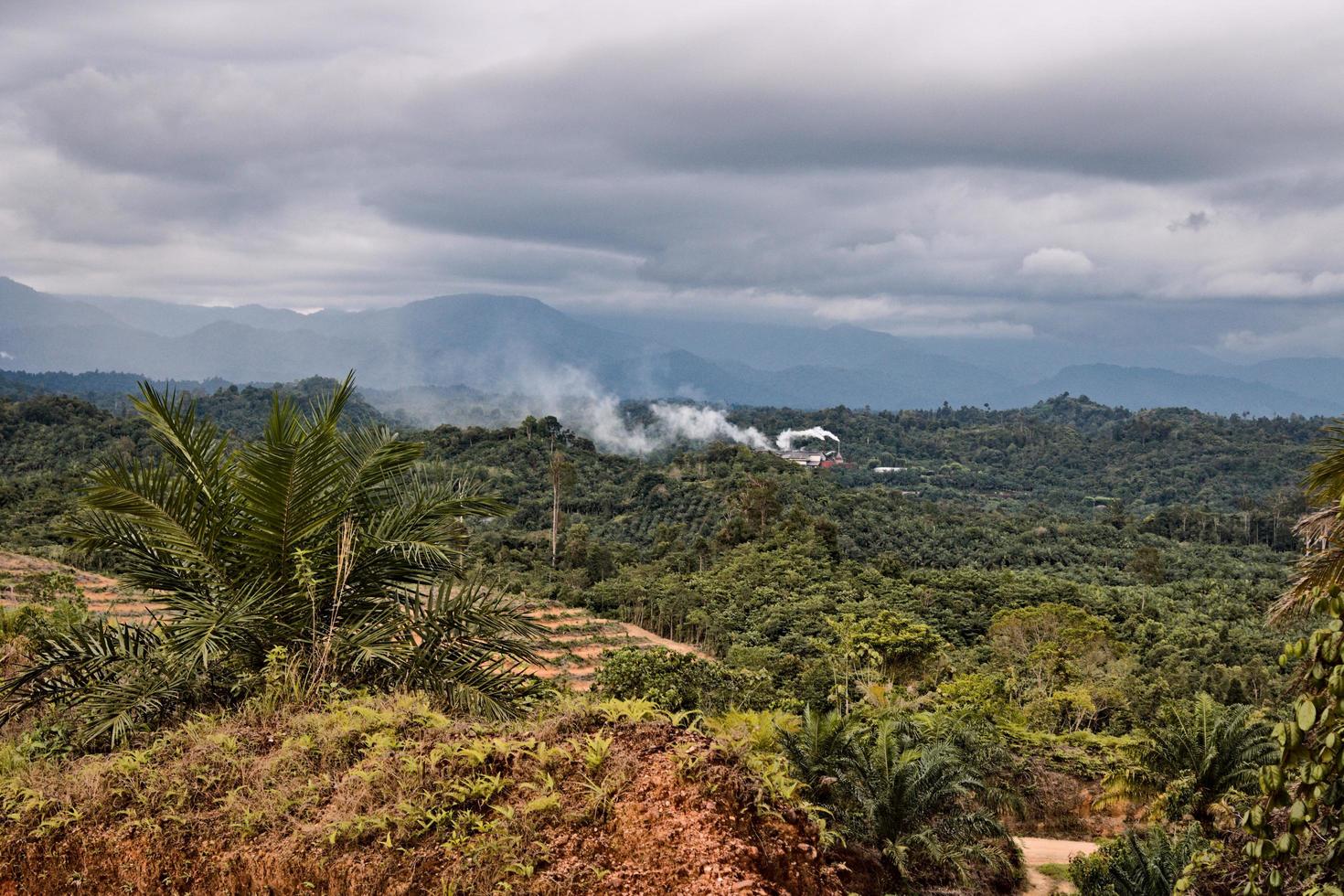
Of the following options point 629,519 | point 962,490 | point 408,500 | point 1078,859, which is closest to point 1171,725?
point 1078,859

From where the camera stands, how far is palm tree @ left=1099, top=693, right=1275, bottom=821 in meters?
10.9

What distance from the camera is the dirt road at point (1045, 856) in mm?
10062

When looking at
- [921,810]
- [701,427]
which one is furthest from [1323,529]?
[701,427]

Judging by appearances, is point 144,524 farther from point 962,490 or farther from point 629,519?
point 962,490

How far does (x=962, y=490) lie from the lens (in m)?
102

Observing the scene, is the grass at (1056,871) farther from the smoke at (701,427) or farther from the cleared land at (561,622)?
the smoke at (701,427)

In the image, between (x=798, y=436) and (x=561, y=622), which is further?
(x=798, y=436)

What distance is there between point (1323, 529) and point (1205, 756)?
6.64m

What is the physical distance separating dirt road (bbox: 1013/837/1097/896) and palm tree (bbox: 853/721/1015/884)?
157cm

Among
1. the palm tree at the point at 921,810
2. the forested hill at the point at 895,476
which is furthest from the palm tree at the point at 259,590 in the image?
the palm tree at the point at 921,810

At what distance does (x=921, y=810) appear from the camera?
8461 millimetres

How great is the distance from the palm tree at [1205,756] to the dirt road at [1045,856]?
1408mm

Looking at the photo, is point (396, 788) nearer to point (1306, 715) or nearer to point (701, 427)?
point (1306, 715)

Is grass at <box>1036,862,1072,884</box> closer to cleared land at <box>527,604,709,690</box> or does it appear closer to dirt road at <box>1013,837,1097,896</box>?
dirt road at <box>1013,837,1097,896</box>
